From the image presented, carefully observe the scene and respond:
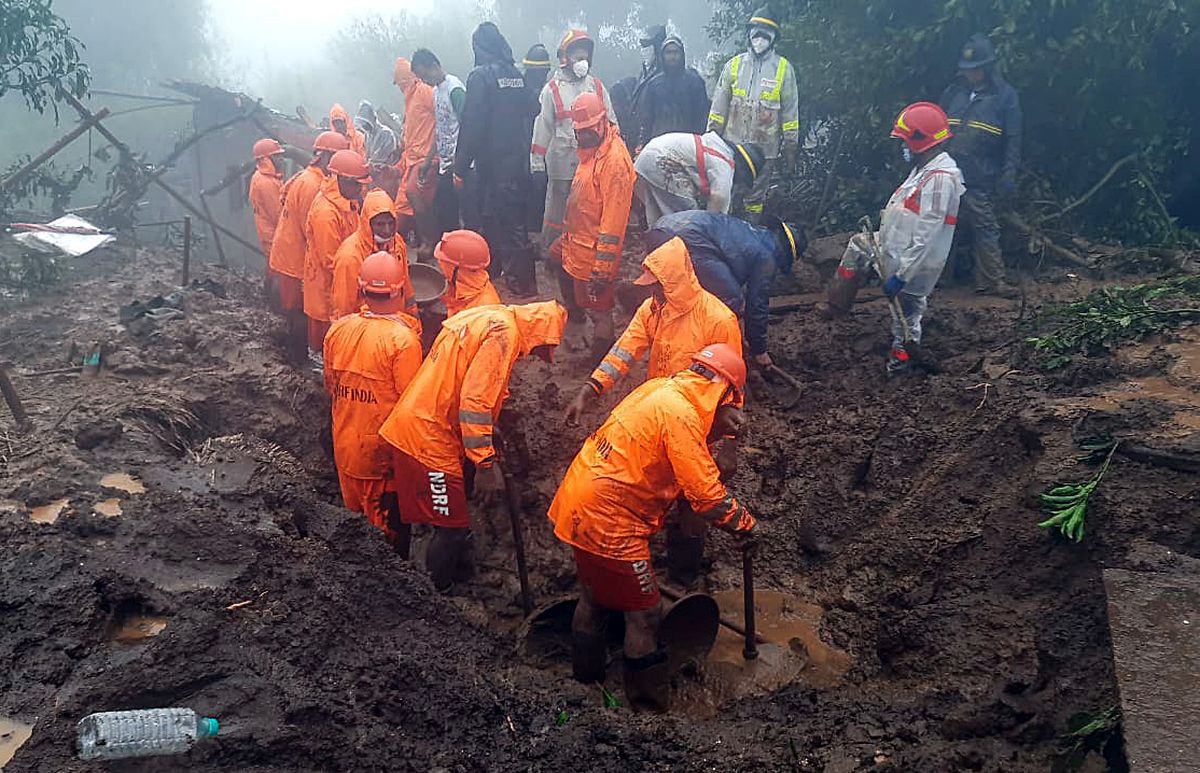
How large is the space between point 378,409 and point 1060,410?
167 inches

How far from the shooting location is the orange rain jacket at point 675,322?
203 inches

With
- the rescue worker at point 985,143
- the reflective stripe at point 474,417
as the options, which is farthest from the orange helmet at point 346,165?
the rescue worker at point 985,143

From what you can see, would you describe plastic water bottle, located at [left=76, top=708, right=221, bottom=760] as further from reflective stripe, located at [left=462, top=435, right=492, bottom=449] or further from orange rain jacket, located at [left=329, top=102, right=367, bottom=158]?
orange rain jacket, located at [left=329, top=102, right=367, bottom=158]

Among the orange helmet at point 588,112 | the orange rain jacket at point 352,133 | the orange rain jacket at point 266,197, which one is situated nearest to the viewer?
the orange helmet at point 588,112

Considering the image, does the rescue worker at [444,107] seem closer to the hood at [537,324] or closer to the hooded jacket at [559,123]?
the hooded jacket at [559,123]

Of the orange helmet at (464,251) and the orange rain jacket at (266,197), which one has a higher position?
the orange rain jacket at (266,197)

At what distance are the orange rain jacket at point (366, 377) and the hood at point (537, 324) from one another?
70cm

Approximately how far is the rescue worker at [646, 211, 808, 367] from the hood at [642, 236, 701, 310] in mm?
677

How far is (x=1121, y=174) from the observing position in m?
8.29

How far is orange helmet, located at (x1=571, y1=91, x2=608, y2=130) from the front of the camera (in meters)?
6.56

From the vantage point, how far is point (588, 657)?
4594 millimetres

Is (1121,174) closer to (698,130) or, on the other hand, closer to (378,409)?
(698,130)

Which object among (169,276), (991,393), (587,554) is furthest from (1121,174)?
(169,276)

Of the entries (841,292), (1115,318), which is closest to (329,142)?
(841,292)
